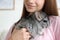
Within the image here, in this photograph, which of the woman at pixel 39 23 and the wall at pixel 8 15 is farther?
the wall at pixel 8 15

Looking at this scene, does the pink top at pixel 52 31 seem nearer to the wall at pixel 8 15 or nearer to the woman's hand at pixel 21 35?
the woman's hand at pixel 21 35

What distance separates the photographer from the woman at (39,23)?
2.28 feet

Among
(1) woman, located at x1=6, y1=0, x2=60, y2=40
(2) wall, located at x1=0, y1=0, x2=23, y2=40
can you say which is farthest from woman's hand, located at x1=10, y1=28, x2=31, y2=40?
(2) wall, located at x1=0, y1=0, x2=23, y2=40

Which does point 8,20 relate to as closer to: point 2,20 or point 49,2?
point 2,20

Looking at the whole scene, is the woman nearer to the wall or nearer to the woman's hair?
the woman's hair

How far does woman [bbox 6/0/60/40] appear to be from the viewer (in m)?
0.69

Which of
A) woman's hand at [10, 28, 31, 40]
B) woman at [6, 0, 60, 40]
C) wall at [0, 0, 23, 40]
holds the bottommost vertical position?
wall at [0, 0, 23, 40]

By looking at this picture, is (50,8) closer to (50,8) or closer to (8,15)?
(50,8)

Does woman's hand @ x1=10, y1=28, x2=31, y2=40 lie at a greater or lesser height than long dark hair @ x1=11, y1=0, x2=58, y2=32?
lesser

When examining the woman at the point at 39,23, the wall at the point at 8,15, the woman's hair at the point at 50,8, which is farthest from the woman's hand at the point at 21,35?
the wall at the point at 8,15

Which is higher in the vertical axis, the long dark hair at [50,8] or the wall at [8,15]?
the long dark hair at [50,8]

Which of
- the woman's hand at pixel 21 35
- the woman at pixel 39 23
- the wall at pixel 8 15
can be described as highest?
the woman at pixel 39 23

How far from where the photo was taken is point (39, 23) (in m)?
0.73

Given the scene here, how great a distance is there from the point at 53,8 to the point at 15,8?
1046 mm
